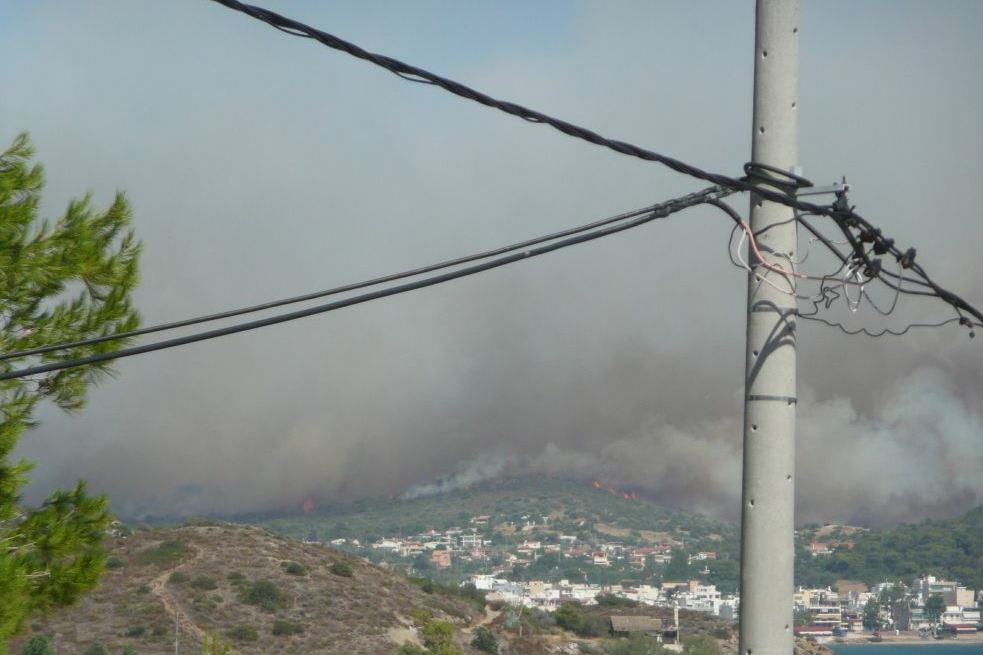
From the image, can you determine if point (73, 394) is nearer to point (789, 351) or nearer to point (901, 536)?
point (789, 351)

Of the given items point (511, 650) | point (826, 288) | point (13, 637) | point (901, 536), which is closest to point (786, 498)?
point (826, 288)

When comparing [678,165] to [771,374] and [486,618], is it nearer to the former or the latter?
[771,374]

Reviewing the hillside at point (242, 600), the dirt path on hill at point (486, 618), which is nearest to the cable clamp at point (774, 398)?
the hillside at point (242, 600)

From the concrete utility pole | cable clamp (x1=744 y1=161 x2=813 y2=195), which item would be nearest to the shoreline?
the concrete utility pole

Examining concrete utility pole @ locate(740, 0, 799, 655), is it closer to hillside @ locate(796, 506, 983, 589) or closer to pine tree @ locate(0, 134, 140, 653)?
pine tree @ locate(0, 134, 140, 653)

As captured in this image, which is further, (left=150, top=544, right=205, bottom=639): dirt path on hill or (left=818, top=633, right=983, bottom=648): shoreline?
(left=818, top=633, right=983, bottom=648): shoreline

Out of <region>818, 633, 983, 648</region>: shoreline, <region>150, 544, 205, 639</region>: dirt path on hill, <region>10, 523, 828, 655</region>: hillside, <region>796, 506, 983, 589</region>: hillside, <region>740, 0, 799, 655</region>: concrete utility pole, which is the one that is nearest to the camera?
<region>740, 0, 799, 655</region>: concrete utility pole

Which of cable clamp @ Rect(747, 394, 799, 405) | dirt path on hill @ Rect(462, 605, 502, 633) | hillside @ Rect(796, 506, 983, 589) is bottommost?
cable clamp @ Rect(747, 394, 799, 405)
